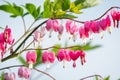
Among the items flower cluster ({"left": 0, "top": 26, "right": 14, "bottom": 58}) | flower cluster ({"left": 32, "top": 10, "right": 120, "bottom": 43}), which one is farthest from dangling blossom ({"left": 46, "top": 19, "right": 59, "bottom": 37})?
flower cluster ({"left": 0, "top": 26, "right": 14, "bottom": 58})

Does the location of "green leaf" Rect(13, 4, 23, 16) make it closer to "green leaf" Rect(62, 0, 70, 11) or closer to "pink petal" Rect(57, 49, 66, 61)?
"green leaf" Rect(62, 0, 70, 11)

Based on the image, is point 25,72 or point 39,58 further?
point 39,58

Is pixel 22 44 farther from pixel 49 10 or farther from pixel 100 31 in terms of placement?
pixel 100 31

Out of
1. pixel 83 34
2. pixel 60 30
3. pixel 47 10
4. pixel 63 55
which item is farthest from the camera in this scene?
pixel 83 34

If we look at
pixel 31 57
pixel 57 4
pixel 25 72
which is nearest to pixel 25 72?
pixel 25 72

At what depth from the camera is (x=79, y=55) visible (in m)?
1.49

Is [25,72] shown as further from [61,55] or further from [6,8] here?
[6,8]

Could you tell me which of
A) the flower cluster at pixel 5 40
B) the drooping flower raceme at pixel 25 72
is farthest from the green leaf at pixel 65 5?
the drooping flower raceme at pixel 25 72

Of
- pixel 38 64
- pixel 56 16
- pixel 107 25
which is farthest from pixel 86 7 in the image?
pixel 38 64

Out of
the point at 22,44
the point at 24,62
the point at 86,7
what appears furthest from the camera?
the point at 24,62

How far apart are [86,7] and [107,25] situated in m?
0.30

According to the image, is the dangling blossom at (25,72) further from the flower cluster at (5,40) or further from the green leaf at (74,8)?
the green leaf at (74,8)

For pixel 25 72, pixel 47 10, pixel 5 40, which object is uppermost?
pixel 47 10

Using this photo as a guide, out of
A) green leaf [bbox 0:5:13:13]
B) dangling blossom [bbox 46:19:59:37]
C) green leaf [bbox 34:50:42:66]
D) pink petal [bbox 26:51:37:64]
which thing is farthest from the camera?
green leaf [bbox 34:50:42:66]
